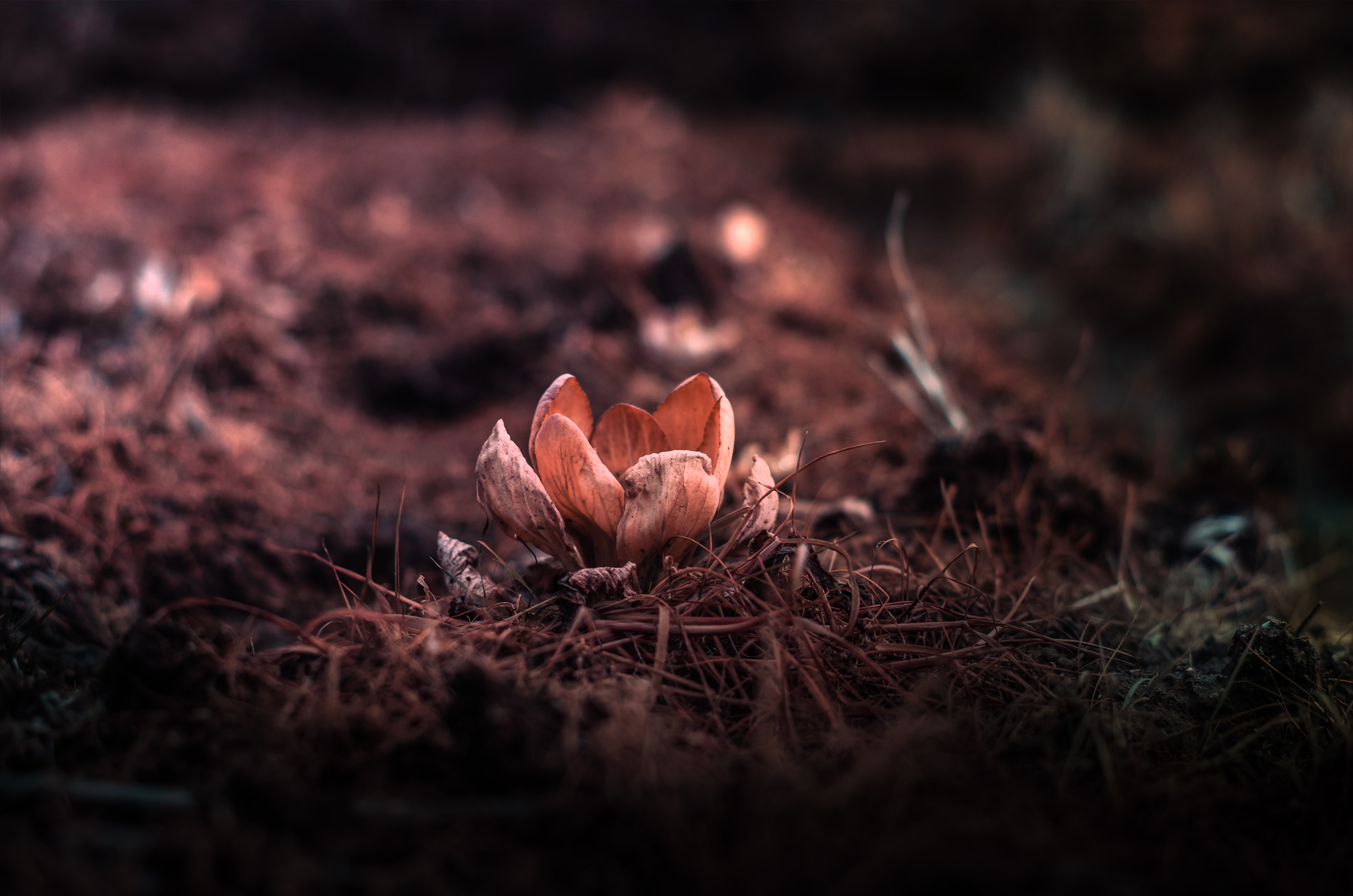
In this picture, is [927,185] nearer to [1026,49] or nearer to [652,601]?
[1026,49]

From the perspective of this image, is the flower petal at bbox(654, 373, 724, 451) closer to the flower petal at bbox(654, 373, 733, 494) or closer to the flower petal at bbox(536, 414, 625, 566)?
the flower petal at bbox(654, 373, 733, 494)

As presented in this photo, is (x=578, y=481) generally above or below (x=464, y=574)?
above

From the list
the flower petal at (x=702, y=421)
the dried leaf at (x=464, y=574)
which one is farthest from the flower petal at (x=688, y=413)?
the dried leaf at (x=464, y=574)

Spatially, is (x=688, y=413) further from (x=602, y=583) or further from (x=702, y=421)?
(x=602, y=583)

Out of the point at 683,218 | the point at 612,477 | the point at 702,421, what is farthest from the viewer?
the point at 683,218

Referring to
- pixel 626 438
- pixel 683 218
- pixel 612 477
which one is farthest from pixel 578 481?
pixel 683 218

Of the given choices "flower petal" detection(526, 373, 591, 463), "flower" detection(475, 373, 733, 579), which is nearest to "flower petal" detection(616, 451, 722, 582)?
"flower" detection(475, 373, 733, 579)
